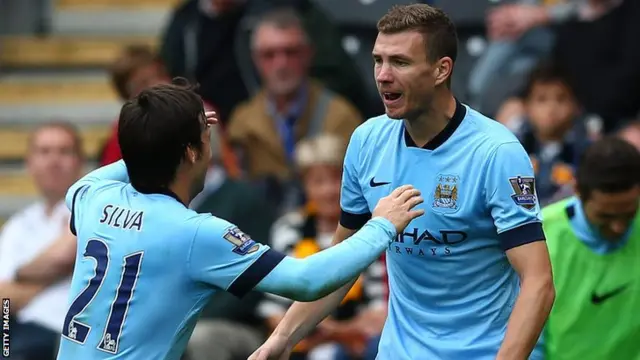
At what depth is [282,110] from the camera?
9.18 metres

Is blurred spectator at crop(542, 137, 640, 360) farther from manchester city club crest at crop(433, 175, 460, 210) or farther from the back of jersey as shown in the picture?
the back of jersey

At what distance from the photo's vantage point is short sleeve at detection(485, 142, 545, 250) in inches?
182

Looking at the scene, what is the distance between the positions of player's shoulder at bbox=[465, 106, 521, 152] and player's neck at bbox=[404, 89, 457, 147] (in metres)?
0.07

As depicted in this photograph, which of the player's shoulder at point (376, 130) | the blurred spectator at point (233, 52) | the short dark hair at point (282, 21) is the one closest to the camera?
the player's shoulder at point (376, 130)

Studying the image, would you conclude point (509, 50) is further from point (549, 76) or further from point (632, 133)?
point (632, 133)

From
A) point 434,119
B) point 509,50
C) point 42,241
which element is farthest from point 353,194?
point 509,50

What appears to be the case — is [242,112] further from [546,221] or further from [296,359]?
[546,221]

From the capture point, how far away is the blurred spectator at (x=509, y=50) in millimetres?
9188

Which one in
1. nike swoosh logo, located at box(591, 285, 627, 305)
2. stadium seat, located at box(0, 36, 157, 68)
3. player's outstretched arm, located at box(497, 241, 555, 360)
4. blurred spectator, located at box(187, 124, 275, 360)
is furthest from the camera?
stadium seat, located at box(0, 36, 157, 68)

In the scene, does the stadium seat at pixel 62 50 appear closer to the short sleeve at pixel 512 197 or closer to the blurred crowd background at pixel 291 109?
the blurred crowd background at pixel 291 109

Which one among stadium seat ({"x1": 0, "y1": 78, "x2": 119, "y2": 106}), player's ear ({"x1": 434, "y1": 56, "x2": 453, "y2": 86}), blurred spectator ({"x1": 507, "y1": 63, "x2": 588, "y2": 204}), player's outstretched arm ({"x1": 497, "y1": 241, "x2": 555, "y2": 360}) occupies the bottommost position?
stadium seat ({"x1": 0, "y1": 78, "x2": 119, "y2": 106})

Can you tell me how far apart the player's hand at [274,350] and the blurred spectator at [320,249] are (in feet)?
7.94

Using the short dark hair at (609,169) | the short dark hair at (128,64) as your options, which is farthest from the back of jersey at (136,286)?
the short dark hair at (128,64)

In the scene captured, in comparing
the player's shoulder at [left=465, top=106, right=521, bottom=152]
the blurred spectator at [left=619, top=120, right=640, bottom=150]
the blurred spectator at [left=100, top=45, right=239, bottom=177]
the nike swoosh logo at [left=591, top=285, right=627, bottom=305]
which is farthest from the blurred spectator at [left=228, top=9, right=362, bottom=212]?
the player's shoulder at [left=465, top=106, right=521, bottom=152]
